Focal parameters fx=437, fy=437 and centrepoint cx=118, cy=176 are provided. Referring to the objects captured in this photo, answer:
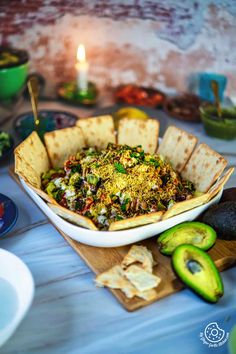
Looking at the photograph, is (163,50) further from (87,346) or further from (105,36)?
(87,346)

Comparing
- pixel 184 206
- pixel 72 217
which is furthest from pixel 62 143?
pixel 184 206

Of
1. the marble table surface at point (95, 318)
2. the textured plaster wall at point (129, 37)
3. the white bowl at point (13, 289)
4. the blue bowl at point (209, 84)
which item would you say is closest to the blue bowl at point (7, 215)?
the marble table surface at point (95, 318)

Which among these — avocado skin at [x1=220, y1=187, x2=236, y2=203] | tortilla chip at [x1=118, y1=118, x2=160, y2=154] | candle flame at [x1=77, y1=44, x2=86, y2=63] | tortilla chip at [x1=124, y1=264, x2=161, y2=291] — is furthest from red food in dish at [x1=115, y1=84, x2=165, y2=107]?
tortilla chip at [x1=124, y1=264, x2=161, y2=291]

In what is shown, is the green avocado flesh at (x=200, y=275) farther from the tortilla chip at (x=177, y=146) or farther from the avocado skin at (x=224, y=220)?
the tortilla chip at (x=177, y=146)

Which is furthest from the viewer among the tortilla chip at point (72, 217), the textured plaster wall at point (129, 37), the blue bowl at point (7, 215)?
the textured plaster wall at point (129, 37)

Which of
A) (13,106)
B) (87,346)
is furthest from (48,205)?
(13,106)

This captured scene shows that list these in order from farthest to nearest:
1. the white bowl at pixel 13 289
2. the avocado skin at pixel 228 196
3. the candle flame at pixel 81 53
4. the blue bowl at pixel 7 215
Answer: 1. the candle flame at pixel 81 53
2. the avocado skin at pixel 228 196
3. the blue bowl at pixel 7 215
4. the white bowl at pixel 13 289

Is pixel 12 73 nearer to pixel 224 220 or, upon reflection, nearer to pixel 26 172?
pixel 26 172
